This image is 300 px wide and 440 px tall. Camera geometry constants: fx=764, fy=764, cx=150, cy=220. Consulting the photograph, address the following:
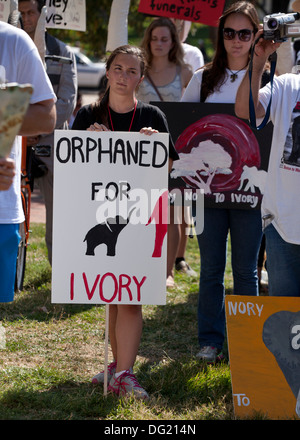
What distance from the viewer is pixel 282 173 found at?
12.0 feet

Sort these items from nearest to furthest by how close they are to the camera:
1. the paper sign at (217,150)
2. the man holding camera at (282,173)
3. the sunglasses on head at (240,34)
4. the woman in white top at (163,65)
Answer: the man holding camera at (282,173), the sunglasses on head at (240,34), the paper sign at (217,150), the woman in white top at (163,65)

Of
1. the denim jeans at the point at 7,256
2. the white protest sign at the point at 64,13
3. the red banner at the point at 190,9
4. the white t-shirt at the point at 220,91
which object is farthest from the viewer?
the white protest sign at the point at 64,13

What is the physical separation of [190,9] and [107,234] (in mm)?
3216

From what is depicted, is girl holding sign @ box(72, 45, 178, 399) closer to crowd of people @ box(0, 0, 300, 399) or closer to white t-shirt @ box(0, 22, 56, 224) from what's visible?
crowd of people @ box(0, 0, 300, 399)

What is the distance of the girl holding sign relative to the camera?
4.05 m

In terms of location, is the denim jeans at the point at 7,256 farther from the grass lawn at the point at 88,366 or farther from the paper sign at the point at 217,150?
the paper sign at the point at 217,150

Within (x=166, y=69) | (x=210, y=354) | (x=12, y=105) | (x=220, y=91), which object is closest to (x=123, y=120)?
(x=220, y=91)

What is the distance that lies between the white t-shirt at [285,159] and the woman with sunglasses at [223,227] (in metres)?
1.00

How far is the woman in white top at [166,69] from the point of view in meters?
6.29

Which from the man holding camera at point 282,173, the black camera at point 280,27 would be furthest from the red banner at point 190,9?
the black camera at point 280,27

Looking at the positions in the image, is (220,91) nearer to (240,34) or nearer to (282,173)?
(240,34)

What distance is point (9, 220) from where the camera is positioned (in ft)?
10.8

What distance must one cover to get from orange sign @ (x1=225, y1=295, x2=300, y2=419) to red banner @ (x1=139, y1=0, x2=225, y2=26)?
11.1 feet
